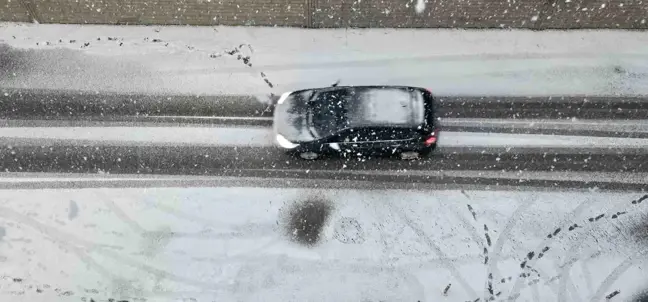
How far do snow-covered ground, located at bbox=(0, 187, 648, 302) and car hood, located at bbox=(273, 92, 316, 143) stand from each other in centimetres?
143

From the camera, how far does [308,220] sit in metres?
12.8

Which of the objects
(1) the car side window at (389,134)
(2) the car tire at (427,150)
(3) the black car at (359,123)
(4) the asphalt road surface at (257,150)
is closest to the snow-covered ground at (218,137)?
(4) the asphalt road surface at (257,150)

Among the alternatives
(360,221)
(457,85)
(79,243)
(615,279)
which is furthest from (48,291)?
(615,279)

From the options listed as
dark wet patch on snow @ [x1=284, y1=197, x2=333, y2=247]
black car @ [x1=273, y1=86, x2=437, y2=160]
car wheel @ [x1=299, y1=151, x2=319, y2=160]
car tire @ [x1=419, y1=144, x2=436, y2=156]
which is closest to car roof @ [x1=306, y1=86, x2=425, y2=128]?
black car @ [x1=273, y1=86, x2=437, y2=160]

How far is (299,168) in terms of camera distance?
43.9 feet

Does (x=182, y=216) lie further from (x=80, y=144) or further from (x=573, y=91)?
(x=573, y=91)

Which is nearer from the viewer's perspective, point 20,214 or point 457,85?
point 20,214

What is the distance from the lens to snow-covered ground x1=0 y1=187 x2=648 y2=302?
12055 mm

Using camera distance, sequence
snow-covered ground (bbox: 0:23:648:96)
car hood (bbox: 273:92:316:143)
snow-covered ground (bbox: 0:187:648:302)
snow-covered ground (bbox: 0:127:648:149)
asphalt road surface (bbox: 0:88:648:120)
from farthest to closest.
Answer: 1. snow-covered ground (bbox: 0:23:648:96)
2. asphalt road surface (bbox: 0:88:648:120)
3. snow-covered ground (bbox: 0:127:648:149)
4. car hood (bbox: 273:92:316:143)
5. snow-covered ground (bbox: 0:187:648:302)

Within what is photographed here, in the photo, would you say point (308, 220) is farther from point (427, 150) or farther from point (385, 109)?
point (427, 150)

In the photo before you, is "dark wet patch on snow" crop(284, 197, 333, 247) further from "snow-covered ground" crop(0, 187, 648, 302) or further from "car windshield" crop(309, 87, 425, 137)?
"car windshield" crop(309, 87, 425, 137)

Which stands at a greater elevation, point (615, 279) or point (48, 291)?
point (48, 291)

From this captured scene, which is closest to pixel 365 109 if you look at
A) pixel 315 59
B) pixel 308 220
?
pixel 308 220

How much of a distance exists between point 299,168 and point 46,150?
661cm
